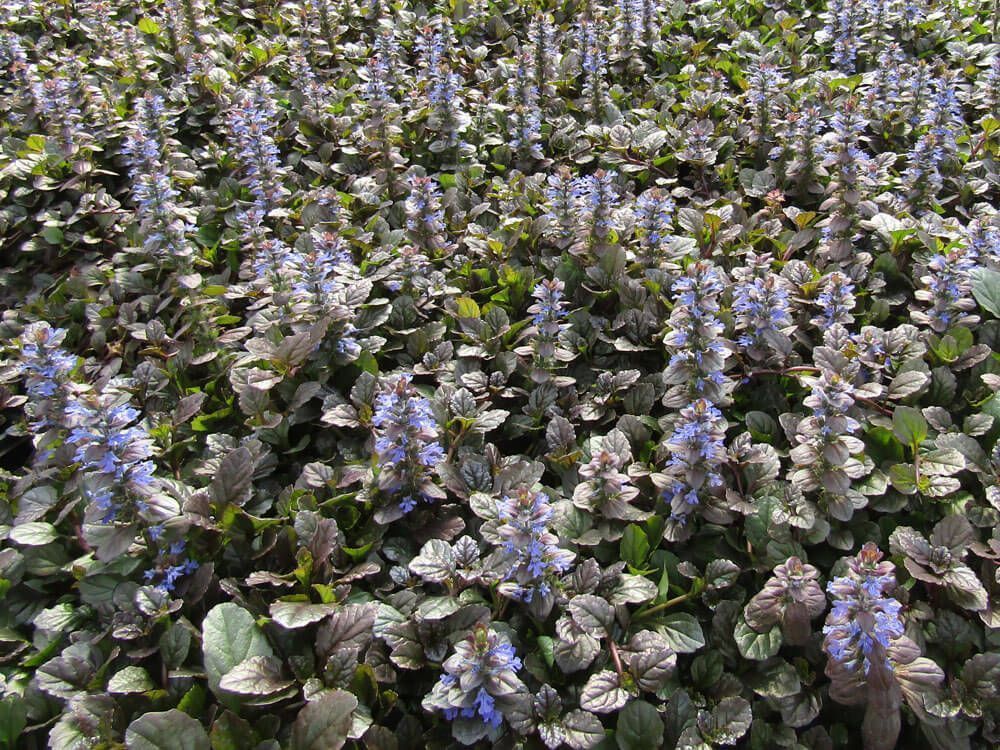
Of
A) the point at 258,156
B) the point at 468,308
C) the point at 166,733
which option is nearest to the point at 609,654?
the point at 166,733

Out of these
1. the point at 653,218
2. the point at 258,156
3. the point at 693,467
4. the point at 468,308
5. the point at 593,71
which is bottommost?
the point at 693,467

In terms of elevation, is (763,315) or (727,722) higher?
(763,315)

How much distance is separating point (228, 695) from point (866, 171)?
4.47 metres

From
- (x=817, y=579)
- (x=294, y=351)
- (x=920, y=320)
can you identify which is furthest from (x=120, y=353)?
(x=920, y=320)

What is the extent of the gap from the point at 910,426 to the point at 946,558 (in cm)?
60

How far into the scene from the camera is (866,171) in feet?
14.9

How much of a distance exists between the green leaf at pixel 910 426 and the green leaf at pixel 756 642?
1092mm

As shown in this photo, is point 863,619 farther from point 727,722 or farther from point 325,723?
point 325,723

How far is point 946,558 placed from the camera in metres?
2.87

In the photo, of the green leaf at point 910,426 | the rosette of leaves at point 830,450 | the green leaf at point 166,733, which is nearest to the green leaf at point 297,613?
the green leaf at point 166,733

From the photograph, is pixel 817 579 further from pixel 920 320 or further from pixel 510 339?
pixel 510 339

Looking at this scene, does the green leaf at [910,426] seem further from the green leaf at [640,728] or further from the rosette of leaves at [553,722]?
the rosette of leaves at [553,722]

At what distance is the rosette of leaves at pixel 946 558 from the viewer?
9.18 feet

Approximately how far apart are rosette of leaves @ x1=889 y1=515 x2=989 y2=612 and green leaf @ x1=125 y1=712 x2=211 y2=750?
8.86 ft
